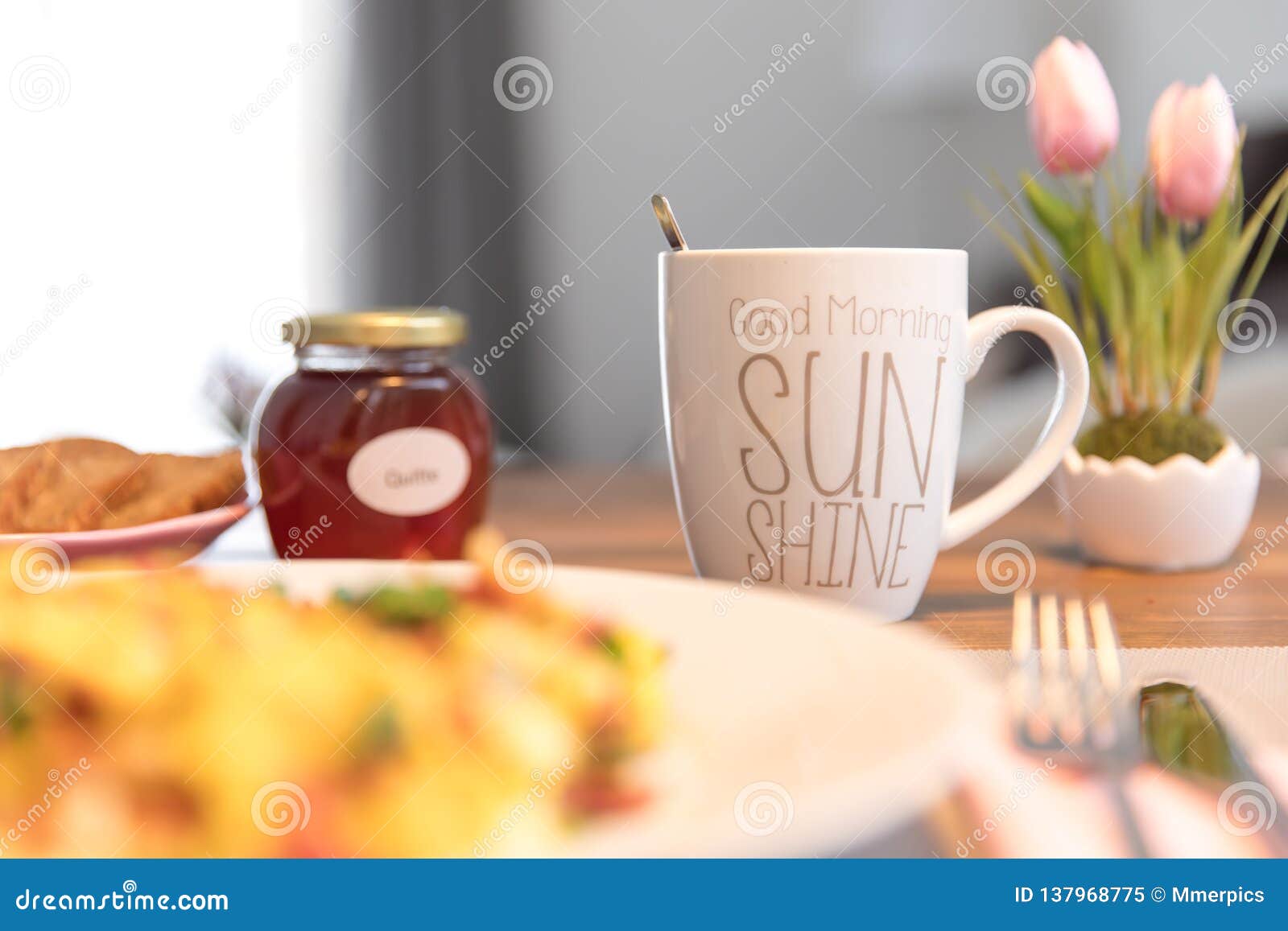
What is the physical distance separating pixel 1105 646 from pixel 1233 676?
0.05 m

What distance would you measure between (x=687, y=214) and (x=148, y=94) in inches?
48.4

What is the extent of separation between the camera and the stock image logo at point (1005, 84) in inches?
112


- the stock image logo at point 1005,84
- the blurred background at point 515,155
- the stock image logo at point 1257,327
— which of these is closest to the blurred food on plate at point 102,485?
the stock image logo at point 1257,327

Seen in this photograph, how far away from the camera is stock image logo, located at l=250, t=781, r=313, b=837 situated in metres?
0.24

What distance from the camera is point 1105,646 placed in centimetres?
45

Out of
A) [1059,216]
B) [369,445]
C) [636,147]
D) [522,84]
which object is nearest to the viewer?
[369,445]

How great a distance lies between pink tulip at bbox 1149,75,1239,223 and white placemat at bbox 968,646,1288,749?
1.03ft

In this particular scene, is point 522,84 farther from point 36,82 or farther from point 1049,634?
point 1049,634

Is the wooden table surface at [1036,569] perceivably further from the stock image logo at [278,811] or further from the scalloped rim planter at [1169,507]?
the stock image logo at [278,811]

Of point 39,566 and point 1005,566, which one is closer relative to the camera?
point 39,566

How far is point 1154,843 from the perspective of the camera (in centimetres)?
28

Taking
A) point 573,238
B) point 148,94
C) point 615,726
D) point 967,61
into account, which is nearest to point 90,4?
point 148,94

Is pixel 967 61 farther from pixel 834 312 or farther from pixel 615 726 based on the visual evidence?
pixel 615 726

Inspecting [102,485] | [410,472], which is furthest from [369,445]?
[102,485]
